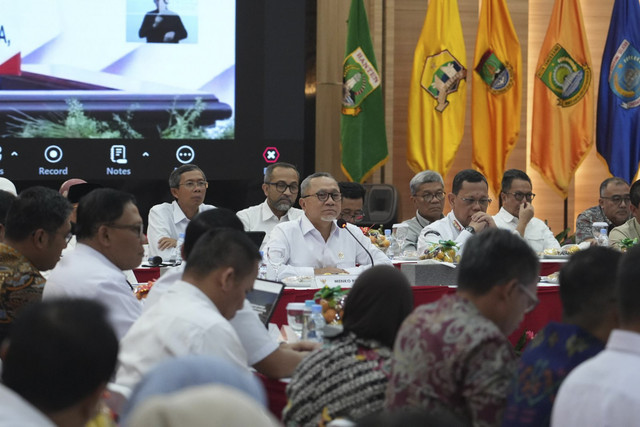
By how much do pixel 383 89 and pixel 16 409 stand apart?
7.54 meters

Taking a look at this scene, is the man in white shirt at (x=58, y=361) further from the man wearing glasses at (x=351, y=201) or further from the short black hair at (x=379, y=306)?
the man wearing glasses at (x=351, y=201)

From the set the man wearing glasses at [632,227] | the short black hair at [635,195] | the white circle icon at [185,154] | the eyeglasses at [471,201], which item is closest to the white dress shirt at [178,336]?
the eyeglasses at [471,201]

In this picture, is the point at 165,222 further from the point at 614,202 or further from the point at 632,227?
the point at 614,202

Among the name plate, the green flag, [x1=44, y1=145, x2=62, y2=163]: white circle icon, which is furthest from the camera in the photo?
the green flag

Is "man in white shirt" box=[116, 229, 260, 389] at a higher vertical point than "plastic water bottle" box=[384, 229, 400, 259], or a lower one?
higher

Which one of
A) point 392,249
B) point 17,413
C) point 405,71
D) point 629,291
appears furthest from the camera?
point 405,71

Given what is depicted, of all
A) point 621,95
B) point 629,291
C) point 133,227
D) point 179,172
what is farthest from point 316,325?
point 621,95

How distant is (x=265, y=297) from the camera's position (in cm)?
307

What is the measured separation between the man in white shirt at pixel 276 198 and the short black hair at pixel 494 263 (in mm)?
3840

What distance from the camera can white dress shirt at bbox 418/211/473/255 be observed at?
5504 millimetres

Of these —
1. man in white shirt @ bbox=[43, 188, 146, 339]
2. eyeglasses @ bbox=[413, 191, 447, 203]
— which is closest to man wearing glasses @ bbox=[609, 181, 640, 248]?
eyeglasses @ bbox=[413, 191, 447, 203]

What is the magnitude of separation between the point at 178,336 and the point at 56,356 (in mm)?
966

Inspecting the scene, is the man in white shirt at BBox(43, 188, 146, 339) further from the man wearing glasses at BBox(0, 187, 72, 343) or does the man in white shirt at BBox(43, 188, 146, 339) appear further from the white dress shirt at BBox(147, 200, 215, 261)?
the white dress shirt at BBox(147, 200, 215, 261)

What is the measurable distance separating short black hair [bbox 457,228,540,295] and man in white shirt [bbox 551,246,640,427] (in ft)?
1.24
